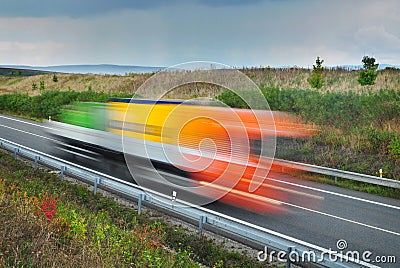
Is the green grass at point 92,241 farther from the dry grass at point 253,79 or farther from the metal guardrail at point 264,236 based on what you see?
the dry grass at point 253,79

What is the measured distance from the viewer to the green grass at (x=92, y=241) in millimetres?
6598

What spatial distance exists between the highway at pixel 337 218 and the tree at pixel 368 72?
14931 millimetres

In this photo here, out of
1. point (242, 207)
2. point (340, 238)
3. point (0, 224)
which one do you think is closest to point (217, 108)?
point (242, 207)

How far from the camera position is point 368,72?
87.0ft

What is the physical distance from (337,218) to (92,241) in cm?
576

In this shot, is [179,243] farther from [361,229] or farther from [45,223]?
[361,229]

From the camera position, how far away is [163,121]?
10938 millimetres

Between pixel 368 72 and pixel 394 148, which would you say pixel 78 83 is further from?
pixel 394 148

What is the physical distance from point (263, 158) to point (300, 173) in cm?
522

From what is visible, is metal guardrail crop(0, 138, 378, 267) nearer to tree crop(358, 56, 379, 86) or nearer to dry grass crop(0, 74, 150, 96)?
tree crop(358, 56, 379, 86)

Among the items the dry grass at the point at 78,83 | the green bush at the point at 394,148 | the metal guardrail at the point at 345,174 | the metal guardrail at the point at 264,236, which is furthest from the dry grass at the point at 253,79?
the green bush at the point at 394,148

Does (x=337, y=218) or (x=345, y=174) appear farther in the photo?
(x=345, y=174)

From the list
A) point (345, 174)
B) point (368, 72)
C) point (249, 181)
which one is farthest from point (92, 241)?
point (368, 72)

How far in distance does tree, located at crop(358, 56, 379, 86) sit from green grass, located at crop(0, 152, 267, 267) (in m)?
20.3
